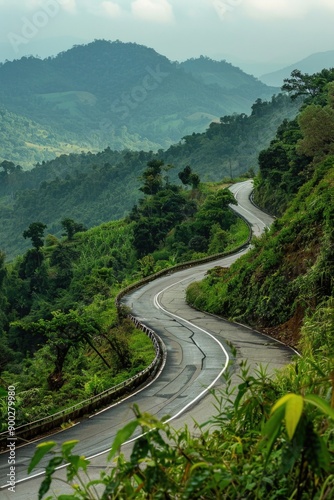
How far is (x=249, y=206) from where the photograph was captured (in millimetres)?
75562

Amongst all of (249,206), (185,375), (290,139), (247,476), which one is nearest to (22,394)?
(185,375)

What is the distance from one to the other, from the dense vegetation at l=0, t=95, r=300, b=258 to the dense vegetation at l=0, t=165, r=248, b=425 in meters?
59.2

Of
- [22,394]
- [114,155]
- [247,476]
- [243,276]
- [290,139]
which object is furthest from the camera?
[114,155]

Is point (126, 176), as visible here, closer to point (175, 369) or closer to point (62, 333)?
point (62, 333)

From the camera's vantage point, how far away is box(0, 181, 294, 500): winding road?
15.2m

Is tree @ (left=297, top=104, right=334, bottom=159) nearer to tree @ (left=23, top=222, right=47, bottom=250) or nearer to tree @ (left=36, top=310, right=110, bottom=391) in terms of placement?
tree @ (left=36, top=310, right=110, bottom=391)

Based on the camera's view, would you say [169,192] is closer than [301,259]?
No

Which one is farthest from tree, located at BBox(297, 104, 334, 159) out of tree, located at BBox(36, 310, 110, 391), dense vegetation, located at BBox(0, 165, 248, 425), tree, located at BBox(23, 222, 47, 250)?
tree, located at BBox(23, 222, 47, 250)

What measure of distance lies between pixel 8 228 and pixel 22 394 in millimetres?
139103

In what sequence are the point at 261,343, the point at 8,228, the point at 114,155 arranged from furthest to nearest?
1. the point at 114,155
2. the point at 8,228
3. the point at 261,343

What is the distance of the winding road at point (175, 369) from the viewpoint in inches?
597

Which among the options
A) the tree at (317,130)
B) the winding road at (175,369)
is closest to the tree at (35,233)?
the winding road at (175,369)

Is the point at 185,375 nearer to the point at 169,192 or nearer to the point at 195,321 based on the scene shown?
the point at 195,321

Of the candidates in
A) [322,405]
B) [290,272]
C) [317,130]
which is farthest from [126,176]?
[322,405]
